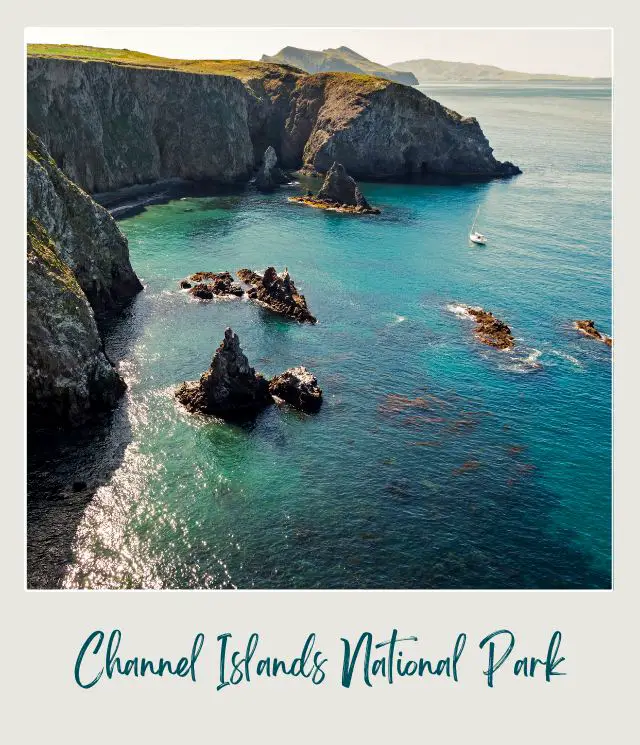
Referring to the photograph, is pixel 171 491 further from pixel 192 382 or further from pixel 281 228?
pixel 281 228

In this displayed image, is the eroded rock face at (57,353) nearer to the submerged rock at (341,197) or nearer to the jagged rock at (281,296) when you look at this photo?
the jagged rock at (281,296)

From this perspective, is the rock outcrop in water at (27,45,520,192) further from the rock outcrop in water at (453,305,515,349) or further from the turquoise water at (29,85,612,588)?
the rock outcrop in water at (453,305,515,349)

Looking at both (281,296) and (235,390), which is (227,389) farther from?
(281,296)

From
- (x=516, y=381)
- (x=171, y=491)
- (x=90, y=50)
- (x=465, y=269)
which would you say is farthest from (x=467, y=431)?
(x=90, y=50)

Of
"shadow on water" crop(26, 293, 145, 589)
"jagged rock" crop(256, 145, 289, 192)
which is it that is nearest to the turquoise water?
"shadow on water" crop(26, 293, 145, 589)

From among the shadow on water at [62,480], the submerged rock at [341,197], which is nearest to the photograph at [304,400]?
the shadow on water at [62,480]

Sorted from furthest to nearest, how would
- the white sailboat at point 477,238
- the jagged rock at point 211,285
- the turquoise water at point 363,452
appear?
the white sailboat at point 477,238 < the jagged rock at point 211,285 < the turquoise water at point 363,452
